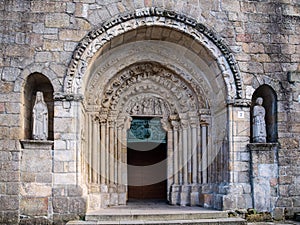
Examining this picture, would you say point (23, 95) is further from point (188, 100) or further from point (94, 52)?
point (188, 100)

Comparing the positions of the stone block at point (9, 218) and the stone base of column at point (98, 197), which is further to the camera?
the stone base of column at point (98, 197)

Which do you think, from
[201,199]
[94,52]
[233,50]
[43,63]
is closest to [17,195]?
[43,63]

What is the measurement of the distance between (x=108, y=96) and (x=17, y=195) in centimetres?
275

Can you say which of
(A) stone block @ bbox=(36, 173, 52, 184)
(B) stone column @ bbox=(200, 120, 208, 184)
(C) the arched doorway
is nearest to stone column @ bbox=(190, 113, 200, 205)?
(C) the arched doorway

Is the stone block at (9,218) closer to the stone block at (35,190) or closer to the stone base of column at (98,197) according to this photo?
the stone block at (35,190)

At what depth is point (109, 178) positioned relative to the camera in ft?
29.5

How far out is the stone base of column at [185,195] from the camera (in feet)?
29.5

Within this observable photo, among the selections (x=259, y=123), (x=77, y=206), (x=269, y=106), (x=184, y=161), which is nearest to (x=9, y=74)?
(x=77, y=206)

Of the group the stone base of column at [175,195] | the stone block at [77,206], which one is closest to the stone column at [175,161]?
the stone base of column at [175,195]

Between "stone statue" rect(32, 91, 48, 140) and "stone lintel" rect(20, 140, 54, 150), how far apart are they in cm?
16

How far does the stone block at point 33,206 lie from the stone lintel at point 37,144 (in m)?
0.87

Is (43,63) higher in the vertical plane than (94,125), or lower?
higher

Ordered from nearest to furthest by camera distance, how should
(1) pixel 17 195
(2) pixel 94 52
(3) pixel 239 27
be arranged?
(1) pixel 17 195, (2) pixel 94 52, (3) pixel 239 27

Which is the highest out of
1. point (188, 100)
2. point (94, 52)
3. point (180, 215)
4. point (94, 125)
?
point (94, 52)
